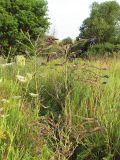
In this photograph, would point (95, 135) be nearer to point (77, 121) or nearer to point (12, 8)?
point (77, 121)

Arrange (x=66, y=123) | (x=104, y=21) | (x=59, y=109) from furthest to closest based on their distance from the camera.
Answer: (x=104, y=21), (x=59, y=109), (x=66, y=123)

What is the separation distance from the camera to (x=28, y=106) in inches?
195

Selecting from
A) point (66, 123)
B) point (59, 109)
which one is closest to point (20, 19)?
point (59, 109)

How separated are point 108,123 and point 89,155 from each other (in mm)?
359

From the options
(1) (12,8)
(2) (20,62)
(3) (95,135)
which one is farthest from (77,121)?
(1) (12,8)

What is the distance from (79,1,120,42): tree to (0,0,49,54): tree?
8.66m

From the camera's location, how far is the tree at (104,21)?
137 ft

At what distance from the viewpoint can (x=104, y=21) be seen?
43375mm

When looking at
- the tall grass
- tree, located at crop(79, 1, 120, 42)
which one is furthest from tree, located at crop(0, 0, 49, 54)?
the tall grass

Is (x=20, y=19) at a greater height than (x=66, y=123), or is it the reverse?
(x=20, y=19)

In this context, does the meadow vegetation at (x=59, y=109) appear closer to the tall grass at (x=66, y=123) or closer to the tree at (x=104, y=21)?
the tall grass at (x=66, y=123)

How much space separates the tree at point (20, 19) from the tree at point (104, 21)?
866 cm

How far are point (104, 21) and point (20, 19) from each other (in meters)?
13.7

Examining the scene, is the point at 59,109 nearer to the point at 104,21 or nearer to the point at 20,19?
the point at 20,19
